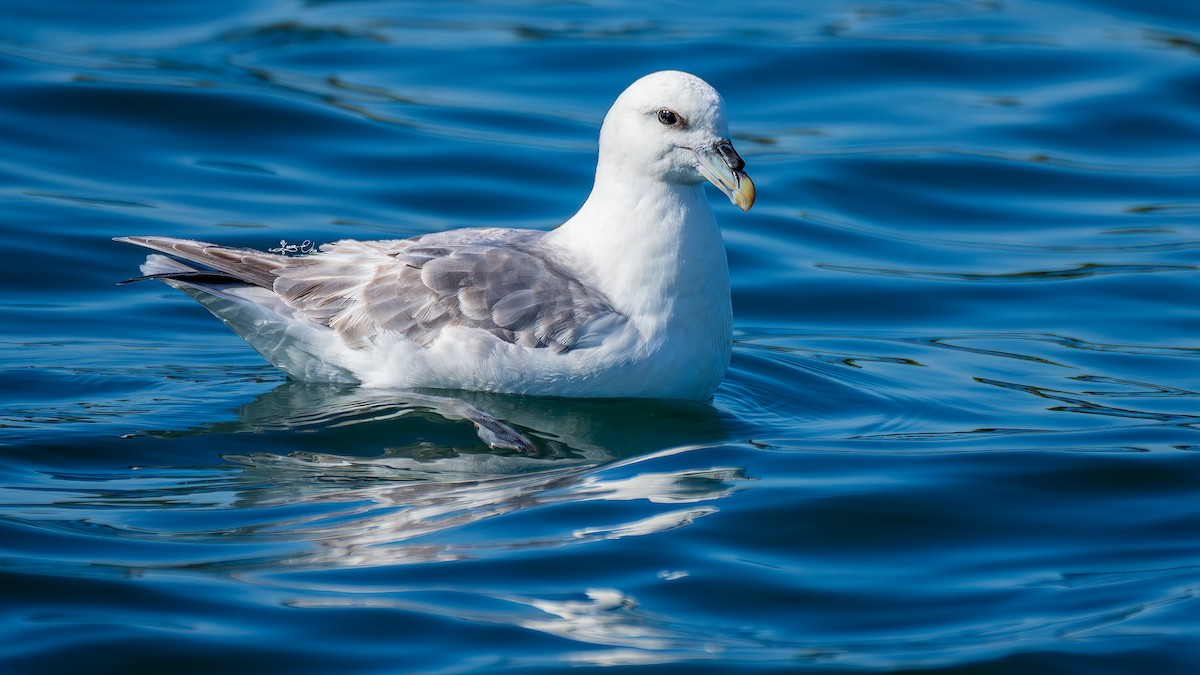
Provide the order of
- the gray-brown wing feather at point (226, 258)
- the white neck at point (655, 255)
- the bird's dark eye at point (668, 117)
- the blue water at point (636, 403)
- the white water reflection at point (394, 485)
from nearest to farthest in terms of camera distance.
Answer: the blue water at point (636, 403) → the white water reflection at point (394, 485) → the bird's dark eye at point (668, 117) → the white neck at point (655, 255) → the gray-brown wing feather at point (226, 258)

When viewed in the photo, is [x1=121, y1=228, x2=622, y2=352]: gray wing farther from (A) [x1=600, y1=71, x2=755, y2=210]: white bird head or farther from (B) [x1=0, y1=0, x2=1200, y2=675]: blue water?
(A) [x1=600, y1=71, x2=755, y2=210]: white bird head

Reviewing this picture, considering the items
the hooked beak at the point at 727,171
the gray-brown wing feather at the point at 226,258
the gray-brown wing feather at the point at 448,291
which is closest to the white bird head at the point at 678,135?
the hooked beak at the point at 727,171

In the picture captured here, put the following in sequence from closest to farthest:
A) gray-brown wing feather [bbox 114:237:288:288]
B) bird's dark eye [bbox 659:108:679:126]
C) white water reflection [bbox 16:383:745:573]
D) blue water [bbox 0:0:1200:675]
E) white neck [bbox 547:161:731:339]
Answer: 1. blue water [bbox 0:0:1200:675]
2. white water reflection [bbox 16:383:745:573]
3. bird's dark eye [bbox 659:108:679:126]
4. white neck [bbox 547:161:731:339]
5. gray-brown wing feather [bbox 114:237:288:288]

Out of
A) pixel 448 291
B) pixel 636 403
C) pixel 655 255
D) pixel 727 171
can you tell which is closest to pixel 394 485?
pixel 448 291

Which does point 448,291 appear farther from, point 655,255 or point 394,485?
point 394,485

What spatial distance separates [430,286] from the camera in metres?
6.72

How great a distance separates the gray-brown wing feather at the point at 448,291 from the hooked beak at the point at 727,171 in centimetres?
68

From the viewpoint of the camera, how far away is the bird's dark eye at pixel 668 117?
6.49 metres

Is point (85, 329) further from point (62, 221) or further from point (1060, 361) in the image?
point (1060, 361)

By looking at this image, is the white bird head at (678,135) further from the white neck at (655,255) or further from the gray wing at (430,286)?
the gray wing at (430,286)

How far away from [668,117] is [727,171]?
1.15ft

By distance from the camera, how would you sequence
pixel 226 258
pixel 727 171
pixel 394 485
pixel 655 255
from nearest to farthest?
pixel 394 485, pixel 727 171, pixel 655 255, pixel 226 258

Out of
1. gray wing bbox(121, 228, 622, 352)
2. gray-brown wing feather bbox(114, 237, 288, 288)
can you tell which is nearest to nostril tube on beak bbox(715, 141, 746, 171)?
gray wing bbox(121, 228, 622, 352)

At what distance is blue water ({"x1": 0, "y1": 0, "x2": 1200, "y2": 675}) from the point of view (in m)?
4.71
